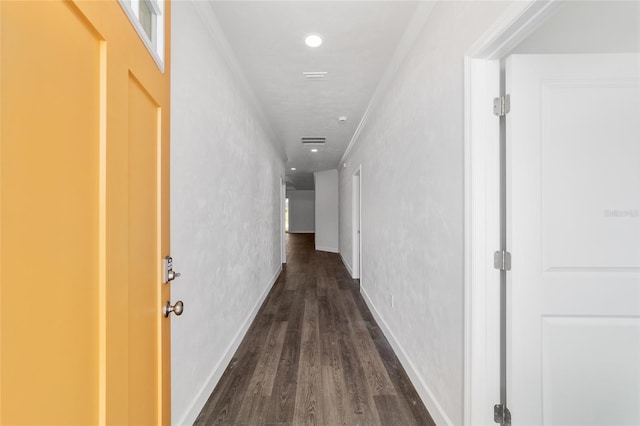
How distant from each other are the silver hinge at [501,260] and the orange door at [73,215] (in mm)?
1423

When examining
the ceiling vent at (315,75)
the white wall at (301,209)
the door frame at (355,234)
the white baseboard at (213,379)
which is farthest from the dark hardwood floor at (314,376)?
the white wall at (301,209)

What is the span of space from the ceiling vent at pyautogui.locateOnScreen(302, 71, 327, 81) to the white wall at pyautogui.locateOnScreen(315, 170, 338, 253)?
18.2 ft

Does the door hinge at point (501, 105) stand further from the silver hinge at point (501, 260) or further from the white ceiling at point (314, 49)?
the white ceiling at point (314, 49)

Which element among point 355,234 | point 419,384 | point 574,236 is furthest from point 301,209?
point 574,236

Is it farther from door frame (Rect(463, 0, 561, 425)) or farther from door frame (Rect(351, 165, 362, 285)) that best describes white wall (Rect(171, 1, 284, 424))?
door frame (Rect(351, 165, 362, 285))

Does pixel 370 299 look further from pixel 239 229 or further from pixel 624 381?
pixel 624 381

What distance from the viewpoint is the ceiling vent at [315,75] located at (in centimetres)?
248

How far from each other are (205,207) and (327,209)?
6.54 metres

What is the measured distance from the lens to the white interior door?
3.81 feet

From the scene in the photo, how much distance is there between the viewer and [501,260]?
123cm

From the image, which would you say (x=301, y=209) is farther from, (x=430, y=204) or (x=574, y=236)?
(x=574, y=236)

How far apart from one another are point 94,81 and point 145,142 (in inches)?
10.8

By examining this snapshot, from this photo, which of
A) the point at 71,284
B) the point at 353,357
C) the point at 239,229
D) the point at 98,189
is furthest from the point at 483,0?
the point at 353,357

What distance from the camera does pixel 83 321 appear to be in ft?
1.77
